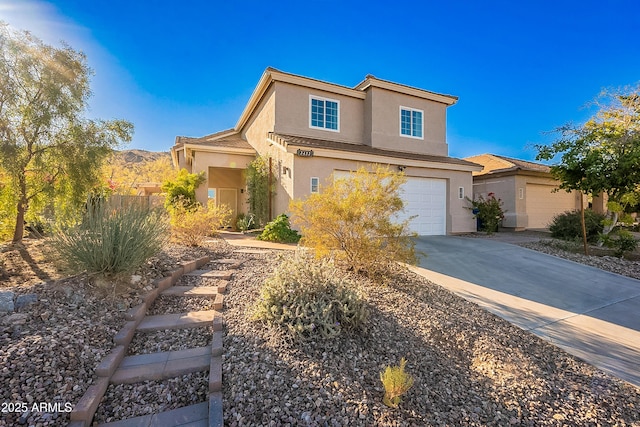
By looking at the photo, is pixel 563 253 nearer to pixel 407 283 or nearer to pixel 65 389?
pixel 407 283

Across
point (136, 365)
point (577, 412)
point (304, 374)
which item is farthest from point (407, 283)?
point (136, 365)

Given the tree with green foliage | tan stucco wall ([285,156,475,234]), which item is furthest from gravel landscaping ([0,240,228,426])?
the tree with green foliage

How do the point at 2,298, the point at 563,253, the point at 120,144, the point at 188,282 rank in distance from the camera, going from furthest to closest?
the point at 563,253 → the point at 120,144 → the point at 188,282 → the point at 2,298

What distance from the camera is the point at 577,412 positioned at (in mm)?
2613

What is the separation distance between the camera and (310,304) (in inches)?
134

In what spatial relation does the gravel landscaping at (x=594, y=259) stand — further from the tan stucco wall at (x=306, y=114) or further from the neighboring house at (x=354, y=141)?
the tan stucco wall at (x=306, y=114)

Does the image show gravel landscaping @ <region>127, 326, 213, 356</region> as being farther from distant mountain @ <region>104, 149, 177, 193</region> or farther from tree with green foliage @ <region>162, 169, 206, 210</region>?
tree with green foliage @ <region>162, 169, 206, 210</region>

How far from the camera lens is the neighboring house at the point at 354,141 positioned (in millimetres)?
10992

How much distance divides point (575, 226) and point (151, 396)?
14975 mm

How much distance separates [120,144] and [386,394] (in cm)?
698

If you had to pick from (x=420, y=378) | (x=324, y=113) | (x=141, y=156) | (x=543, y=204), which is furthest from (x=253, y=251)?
(x=141, y=156)

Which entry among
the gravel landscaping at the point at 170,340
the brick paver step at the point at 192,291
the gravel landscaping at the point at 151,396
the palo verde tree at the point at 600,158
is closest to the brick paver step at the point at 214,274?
the brick paver step at the point at 192,291

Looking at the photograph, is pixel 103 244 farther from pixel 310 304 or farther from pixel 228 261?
pixel 310 304

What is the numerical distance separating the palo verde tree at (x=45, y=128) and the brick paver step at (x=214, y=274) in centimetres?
291
